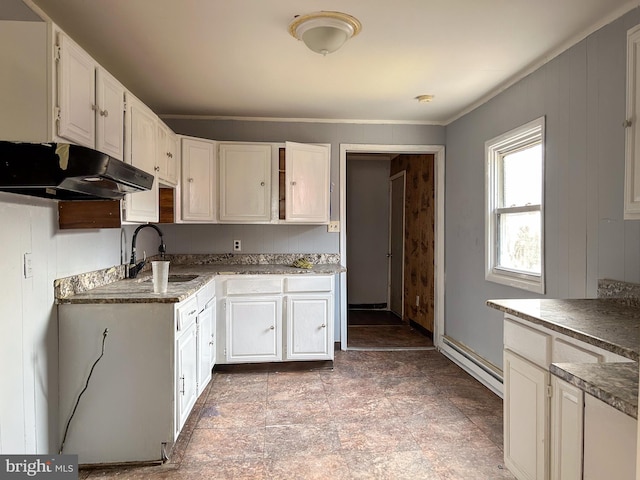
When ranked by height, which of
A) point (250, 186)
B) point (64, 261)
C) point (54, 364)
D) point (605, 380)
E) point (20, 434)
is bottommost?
point (20, 434)

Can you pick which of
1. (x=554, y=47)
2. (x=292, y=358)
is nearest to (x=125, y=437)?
(x=292, y=358)

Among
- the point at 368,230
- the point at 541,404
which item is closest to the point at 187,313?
the point at 541,404

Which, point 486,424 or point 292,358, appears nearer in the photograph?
point 486,424

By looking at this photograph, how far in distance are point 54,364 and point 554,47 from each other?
3.24m

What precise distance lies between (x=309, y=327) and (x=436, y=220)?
1759 millimetres

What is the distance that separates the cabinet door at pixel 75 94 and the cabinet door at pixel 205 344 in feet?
4.49

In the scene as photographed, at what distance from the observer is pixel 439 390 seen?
3.06 m

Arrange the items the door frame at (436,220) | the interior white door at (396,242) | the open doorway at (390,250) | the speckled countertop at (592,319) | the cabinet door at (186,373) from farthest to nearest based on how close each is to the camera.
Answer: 1. the interior white door at (396,242)
2. the open doorway at (390,250)
3. the door frame at (436,220)
4. the cabinet door at (186,373)
5. the speckled countertop at (592,319)

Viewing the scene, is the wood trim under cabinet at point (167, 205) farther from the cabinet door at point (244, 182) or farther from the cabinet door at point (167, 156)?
the cabinet door at point (244, 182)

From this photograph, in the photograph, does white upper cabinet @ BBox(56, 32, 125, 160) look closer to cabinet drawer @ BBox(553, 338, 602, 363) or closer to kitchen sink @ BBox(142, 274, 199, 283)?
kitchen sink @ BBox(142, 274, 199, 283)

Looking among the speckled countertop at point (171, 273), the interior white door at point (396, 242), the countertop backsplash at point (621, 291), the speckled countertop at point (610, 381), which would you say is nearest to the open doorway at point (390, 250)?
the interior white door at point (396, 242)

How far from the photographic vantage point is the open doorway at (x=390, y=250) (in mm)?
4422

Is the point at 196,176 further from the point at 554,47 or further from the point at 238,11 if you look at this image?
the point at 554,47

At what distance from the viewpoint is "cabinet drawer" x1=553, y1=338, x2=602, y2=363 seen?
4.61 ft
